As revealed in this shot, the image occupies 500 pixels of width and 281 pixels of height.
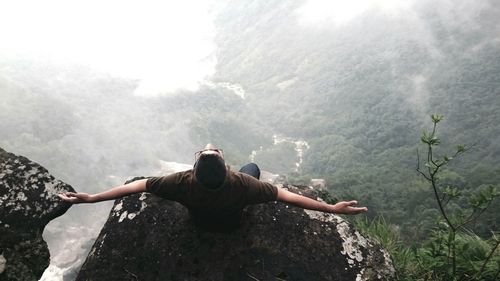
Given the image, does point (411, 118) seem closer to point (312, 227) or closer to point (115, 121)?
point (115, 121)

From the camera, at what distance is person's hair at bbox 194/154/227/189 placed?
2.84m

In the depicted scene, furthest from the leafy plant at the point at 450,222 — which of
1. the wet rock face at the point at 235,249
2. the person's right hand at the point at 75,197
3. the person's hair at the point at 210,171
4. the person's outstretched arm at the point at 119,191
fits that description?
the person's right hand at the point at 75,197

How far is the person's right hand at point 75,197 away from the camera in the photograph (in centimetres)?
346

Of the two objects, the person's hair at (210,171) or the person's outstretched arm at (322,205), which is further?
the person's outstretched arm at (322,205)

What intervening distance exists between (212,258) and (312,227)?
103 centimetres

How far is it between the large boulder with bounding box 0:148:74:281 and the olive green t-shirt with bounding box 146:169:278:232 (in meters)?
1.17

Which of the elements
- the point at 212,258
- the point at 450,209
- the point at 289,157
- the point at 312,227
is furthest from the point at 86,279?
the point at 289,157

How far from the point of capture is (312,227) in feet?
12.7

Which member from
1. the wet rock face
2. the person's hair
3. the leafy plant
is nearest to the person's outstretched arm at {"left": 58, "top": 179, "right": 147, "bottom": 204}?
the wet rock face

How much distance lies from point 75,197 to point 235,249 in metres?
1.56

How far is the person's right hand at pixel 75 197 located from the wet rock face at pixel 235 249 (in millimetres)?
468

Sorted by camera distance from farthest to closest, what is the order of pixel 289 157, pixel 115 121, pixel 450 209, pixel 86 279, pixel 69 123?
pixel 115 121 → pixel 69 123 → pixel 289 157 → pixel 450 209 → pixel 86 279

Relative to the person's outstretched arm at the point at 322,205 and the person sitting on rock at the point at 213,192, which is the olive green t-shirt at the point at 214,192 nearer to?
the person sitting on rock at the point at 213,192

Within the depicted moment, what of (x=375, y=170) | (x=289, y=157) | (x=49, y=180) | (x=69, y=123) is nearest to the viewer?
(x=49, y=180)
